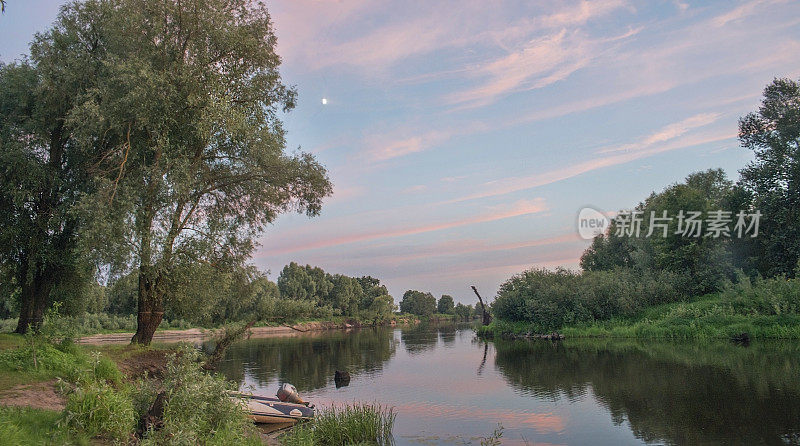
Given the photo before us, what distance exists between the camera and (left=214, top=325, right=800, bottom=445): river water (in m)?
14.2

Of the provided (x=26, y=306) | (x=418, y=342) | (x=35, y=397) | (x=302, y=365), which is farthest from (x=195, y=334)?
(x=35, y=397)

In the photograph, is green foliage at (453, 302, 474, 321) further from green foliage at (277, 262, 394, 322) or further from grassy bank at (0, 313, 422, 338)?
grassy bank at (0, 313, 422, 338)

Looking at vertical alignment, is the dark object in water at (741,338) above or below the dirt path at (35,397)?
below

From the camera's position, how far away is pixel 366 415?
14.0 metres

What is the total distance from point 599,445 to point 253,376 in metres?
21.5

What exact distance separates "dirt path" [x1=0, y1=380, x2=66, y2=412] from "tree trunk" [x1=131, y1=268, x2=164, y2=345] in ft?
33.1

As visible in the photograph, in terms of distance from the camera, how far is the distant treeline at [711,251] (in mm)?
41594

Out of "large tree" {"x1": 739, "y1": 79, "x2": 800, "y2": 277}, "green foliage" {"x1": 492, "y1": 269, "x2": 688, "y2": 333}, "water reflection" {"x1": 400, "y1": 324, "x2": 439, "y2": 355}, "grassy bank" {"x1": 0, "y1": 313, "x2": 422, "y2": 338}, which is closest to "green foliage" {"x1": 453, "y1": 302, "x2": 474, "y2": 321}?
"grassy bank" {"x1": 0, "y1": 313, "x2": 422, "y2": 338}

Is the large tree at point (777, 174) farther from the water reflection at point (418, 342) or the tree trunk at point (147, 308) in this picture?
the tree trunk at point (147, 308)

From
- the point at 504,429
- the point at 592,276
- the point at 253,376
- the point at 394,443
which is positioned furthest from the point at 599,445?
the point at 592,276

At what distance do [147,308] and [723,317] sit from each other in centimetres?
3816

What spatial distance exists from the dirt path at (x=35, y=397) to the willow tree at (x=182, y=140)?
784 centimetres

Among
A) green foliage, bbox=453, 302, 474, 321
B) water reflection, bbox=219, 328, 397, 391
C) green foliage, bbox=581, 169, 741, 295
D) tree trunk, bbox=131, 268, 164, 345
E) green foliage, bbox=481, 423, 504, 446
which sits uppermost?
green foliage, bbox=581, 169, 741, 295

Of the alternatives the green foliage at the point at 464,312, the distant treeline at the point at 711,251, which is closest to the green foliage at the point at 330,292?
the green foliage at the point at 464,312
